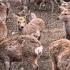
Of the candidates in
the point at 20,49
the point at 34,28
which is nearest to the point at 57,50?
the point at 20,49

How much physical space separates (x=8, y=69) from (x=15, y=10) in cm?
997

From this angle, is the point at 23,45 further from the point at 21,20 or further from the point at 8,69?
the point at 21,20

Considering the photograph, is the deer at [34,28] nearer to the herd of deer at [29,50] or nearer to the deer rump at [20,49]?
the herd of deer at [29,50]

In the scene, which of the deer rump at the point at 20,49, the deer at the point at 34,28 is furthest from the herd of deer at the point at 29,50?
the deer at the point at 34,28

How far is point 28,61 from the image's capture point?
1051cm

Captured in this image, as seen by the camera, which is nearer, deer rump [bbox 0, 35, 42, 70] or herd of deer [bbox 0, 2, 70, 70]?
herd of deer [bbox 0, 2, 70, 70]

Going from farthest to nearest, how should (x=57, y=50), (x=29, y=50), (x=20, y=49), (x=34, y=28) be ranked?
(x=34, y=28) < (x=20, y=49) < (x=29, y=50) < (x=57, y=50)

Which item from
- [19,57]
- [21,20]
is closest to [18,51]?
[19,57]

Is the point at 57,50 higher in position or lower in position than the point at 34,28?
higher

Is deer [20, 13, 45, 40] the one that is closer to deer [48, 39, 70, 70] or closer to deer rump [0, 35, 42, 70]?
deer rump [0, 35, 42, 70]

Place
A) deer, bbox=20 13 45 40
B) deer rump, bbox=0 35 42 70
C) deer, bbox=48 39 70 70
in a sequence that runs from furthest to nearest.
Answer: deer, bbox=20 13 45 40
deer rump, bbox=0 35 42 70
deer, bbox=48 39 70 70

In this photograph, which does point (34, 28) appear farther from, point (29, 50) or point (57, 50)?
point (57, 50)

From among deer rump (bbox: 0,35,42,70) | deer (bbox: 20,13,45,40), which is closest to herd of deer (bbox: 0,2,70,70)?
deer rump (bbox: 0,35,42,70)

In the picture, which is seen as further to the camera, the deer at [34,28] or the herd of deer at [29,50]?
the deer at [34,28]
